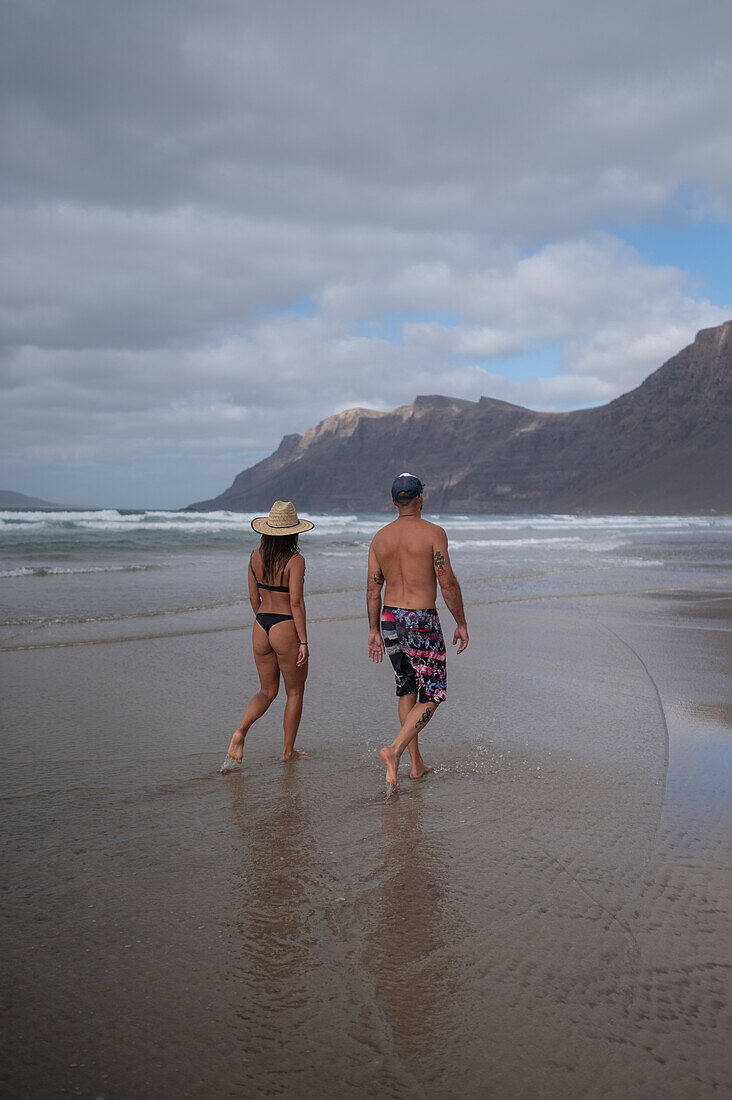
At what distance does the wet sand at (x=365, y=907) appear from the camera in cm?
191

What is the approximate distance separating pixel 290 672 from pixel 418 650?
2.89 feet

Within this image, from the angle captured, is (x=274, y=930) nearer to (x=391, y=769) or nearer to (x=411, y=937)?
(x=411, y=937)

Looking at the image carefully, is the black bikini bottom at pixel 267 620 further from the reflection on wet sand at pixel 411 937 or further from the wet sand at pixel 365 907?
the reflection on wet sand at pixel 411 937

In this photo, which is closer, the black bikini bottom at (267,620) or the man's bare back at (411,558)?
the man's bare back at (411,558)

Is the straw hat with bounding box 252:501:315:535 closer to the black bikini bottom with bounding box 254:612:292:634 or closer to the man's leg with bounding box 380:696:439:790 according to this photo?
the black bikini bottom with bounding box 254:612:292:634

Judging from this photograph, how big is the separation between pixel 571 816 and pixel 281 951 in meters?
1.75

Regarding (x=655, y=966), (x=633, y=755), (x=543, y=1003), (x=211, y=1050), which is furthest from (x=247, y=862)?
(x=633, y=755)

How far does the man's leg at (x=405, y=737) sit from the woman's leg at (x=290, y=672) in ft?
2.40

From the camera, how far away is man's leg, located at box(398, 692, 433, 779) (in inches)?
163

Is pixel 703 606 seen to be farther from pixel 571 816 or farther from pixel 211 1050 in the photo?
pixel 211 1050

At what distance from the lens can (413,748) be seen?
164 inches

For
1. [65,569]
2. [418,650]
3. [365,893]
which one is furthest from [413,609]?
[65,569]

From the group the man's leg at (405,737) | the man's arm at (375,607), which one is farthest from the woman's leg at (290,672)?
the man's leg at (405,737)

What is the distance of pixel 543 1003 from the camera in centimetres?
212
